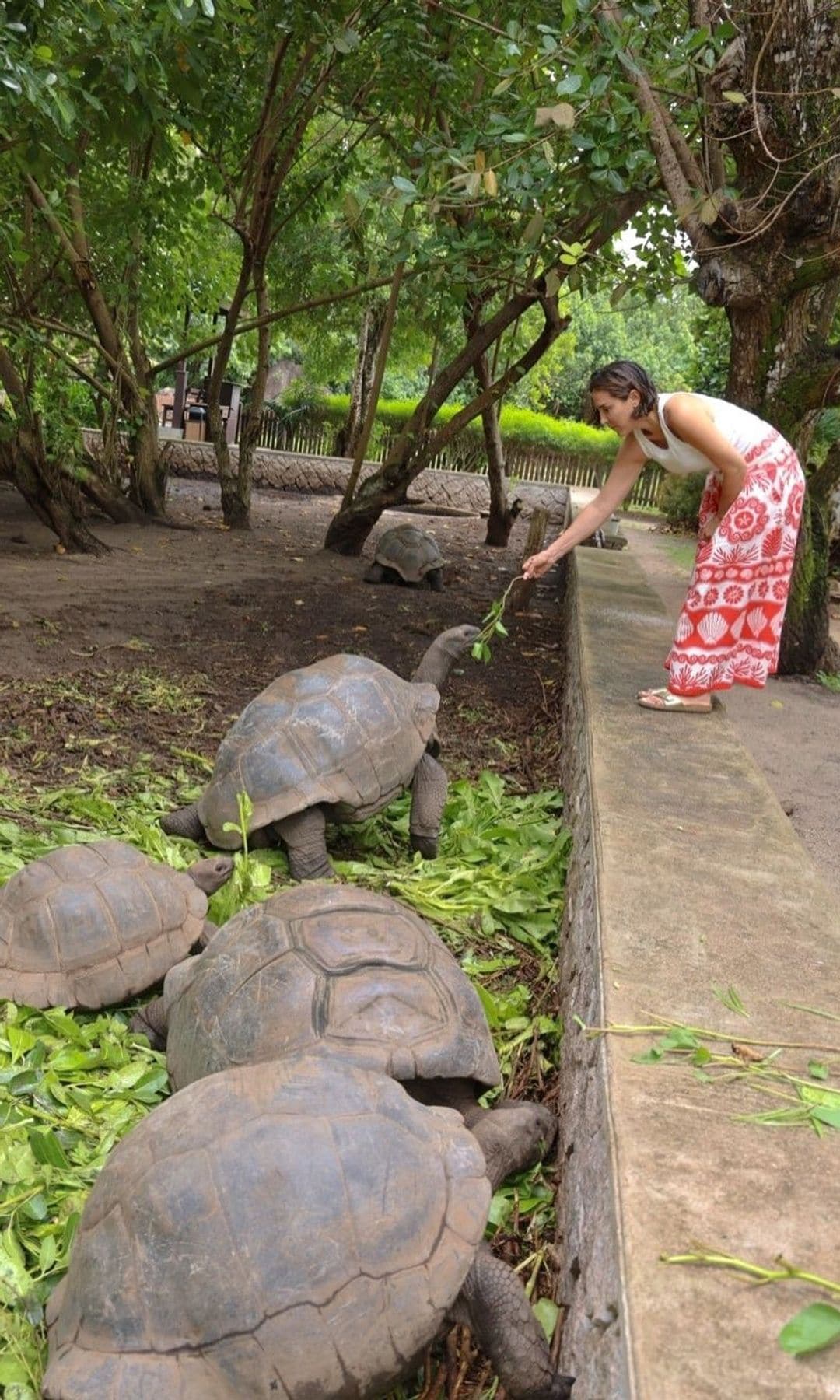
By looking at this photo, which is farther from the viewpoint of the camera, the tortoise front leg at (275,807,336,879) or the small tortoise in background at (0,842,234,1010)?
the tortoise front leg at (275,807,336,879)

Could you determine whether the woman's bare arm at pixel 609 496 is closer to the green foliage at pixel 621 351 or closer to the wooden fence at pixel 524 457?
the green foliage at pixel 621 351

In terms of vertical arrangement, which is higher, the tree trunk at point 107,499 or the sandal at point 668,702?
the tree trunk at point 107,499

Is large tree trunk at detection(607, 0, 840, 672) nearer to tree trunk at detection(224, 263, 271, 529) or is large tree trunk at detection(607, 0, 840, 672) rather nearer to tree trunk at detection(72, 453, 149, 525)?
tree trunk at detection(224, 263, 271, 529)

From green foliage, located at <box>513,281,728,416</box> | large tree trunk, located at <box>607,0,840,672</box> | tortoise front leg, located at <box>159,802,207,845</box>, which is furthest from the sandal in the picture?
green foliage, located at <box>513,281,728,416</box>

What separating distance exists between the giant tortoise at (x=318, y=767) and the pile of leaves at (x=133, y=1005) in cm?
14

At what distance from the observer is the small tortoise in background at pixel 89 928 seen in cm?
297

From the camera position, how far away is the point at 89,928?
9.93 feet

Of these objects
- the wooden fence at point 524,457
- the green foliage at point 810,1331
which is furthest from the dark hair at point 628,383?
the wooden fence at point 524,457

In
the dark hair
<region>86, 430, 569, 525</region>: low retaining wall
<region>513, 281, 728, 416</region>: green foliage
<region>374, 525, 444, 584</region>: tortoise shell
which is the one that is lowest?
<region>374, 525, 444, 584</region>: tortoise shell

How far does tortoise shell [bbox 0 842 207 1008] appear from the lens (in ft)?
9.76

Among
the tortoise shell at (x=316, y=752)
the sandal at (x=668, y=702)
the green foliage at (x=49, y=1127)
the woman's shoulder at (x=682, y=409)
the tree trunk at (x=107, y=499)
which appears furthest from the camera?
the tree trunk at (x=107, y=499)

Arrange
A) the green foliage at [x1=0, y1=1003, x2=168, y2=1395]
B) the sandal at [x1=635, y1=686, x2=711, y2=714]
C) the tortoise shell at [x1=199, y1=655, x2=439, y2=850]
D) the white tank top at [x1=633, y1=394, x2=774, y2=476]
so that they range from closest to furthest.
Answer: the green foliage at [x1=0, y1=1003, x2=168, y2=1395] → the tortoise shell at [x1=199, y1=655, x2=439, y2=850] → the white tank top at [x1=633, y1=394, x2=774, y2=476] → the sandal at [x1=635, y1=686, x2=711, y2=714]

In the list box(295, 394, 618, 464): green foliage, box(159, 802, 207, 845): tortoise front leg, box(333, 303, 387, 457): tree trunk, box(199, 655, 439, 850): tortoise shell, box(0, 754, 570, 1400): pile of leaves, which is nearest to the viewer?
box(0, 754, 570, 1400): pile of leaves

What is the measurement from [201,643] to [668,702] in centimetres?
318
